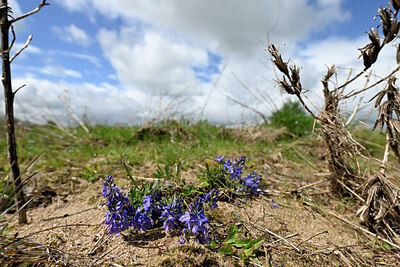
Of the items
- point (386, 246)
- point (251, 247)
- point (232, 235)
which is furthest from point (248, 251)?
point (386, 246)

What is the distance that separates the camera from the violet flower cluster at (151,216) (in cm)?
159

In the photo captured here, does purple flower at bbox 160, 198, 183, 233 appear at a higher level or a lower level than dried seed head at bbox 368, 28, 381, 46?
lower

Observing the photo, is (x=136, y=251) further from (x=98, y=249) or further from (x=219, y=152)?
(x=219, y=152)

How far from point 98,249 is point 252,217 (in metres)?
1.20

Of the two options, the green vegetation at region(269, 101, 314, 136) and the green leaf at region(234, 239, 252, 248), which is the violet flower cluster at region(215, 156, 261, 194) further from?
the green vegetation at region(269, 101, 314, 136)

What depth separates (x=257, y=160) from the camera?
11.6ft

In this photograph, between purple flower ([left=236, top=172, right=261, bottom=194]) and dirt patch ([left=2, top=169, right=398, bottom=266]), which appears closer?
dirt patch ([left=2, top=169, right=398, bottom=266])

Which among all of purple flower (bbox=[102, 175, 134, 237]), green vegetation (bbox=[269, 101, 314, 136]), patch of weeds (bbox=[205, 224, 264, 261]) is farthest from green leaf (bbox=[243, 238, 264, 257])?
green vegetation (bbox=[269, 101, 314, 136])

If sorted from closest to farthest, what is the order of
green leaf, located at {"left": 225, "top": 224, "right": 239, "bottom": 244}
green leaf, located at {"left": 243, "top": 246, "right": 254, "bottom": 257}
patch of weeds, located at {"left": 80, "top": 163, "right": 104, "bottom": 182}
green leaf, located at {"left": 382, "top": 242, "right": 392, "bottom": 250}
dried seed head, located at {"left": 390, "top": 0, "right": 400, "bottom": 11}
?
green leaf, located at {"left": 243, "top": 246, "right": 254, "bottom": 257} < green leaf, located at {"left": 225, "top": 224, "right": 239, "bottom": 244} < dried seed head, located at {"left": 390, "top": 0, "right": 400, "bottom": 11} < green leaf, located at {"left": 382, "top": 242, "right": 392, "bottom": 250} < patch of weeds, located at {"left": 80, "top": 163, "right": 104, "bottom": 182}

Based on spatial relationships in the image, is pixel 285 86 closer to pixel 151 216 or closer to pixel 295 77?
pixel 295 77

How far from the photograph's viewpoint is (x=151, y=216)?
1752mm

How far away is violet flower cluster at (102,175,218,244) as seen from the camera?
Result: 1.59 m

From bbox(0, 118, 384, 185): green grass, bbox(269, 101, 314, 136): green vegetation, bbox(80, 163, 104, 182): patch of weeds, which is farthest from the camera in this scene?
bbox(269, 101, 314, 136): green vegetation

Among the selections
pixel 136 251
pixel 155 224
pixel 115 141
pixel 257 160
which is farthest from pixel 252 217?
pixel 115 141
